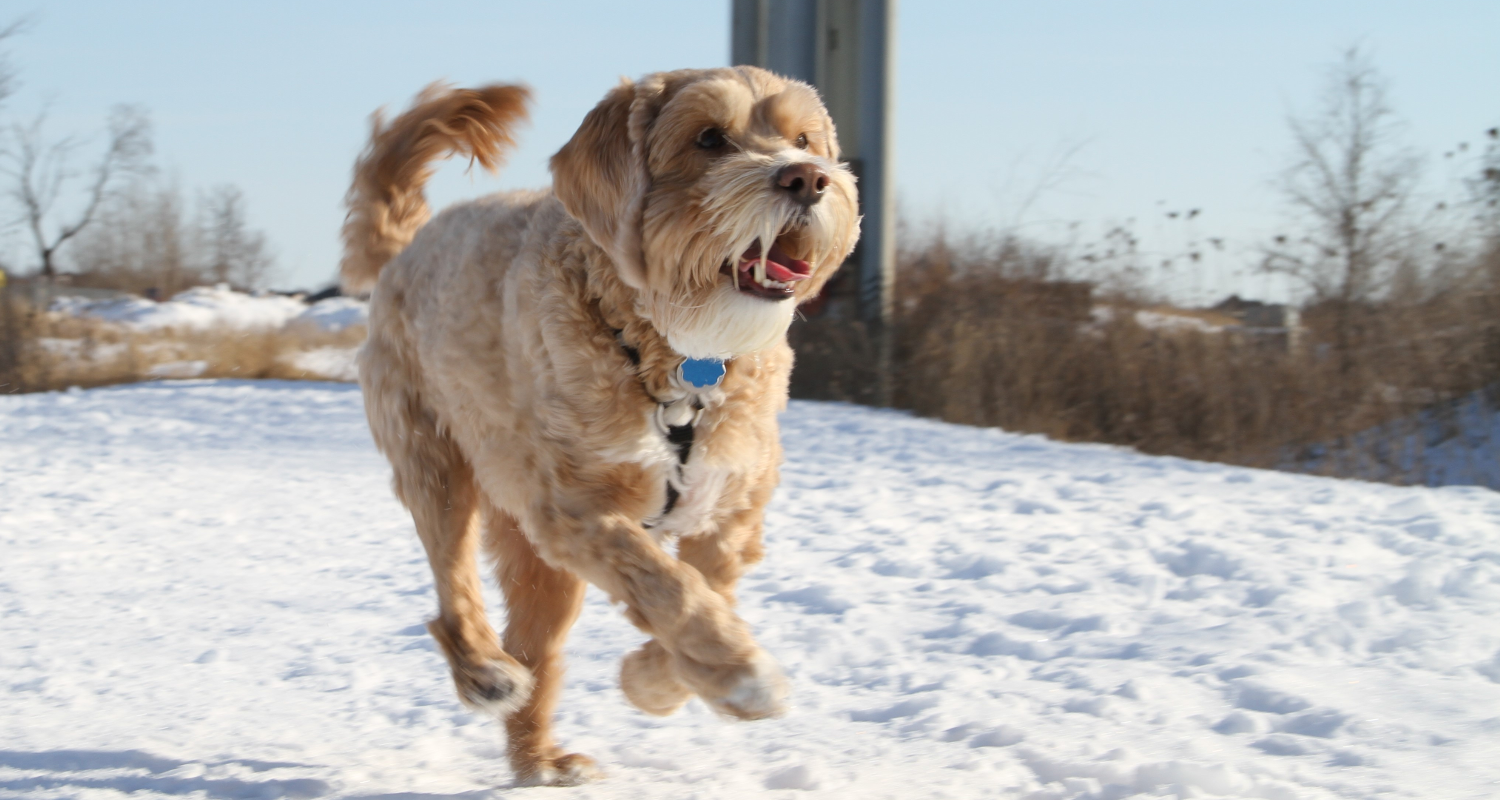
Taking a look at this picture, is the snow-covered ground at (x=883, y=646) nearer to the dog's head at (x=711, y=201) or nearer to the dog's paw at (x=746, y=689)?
the dog's paw at (x=746, y=689)

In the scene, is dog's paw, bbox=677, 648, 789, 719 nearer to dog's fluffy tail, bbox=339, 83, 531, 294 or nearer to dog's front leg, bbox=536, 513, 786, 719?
dog's front leg, bbox=536, 513, 786, 719

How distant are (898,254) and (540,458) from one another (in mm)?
8591

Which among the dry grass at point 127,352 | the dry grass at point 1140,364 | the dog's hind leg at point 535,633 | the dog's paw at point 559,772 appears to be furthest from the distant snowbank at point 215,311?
the dog's paw at point 559,772

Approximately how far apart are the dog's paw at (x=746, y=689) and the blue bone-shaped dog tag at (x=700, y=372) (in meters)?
0.68

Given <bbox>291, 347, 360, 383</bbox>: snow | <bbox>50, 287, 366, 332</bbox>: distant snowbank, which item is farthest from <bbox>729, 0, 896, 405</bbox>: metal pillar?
<bbox>50, 287, 366, 332</bbox>: distant snowbank

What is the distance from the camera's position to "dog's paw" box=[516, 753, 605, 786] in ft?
11.6

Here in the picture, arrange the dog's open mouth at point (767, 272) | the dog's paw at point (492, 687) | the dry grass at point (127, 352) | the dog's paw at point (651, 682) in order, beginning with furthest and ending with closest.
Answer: the dry grass at point (127, 352)
the dog's paw at point (492, 687)
the dog's paw at point (651, 682)
the dog's open mouth at point (767, 272)

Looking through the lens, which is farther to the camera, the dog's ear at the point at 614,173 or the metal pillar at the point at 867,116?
the metal pillar at the point at 867,116

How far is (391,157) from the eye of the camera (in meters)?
4.19

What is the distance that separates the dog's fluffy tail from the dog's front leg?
1.73 m

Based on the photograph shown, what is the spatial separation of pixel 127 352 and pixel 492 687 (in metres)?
11.4

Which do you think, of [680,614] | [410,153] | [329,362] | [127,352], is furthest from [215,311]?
[680,614]

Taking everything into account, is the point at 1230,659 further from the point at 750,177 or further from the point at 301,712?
the point at 301,712

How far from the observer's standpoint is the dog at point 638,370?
2.82 m
